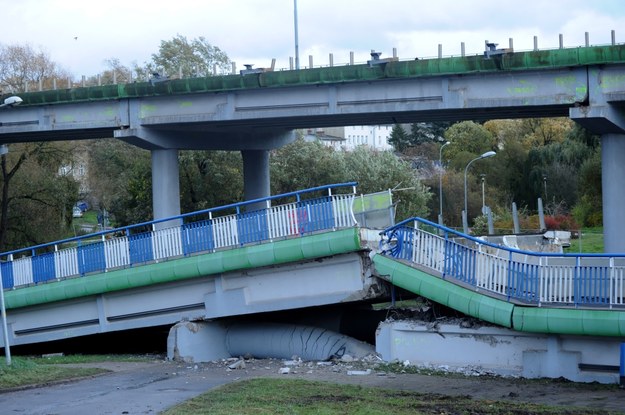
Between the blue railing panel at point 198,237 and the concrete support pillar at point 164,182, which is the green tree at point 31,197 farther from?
the blue railing panel at point 198,237

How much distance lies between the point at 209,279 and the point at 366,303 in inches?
148

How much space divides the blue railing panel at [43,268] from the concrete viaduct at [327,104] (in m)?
8.40

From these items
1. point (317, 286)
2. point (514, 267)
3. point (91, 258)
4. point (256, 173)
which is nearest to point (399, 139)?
point (256, 173)

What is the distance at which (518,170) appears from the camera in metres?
→ 72.9

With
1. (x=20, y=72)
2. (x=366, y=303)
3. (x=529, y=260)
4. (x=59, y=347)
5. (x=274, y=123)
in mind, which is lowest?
(x=59, y=347)

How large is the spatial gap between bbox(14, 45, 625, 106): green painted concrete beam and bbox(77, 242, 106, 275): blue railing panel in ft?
27.6

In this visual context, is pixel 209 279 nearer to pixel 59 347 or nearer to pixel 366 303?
pixel 366 303

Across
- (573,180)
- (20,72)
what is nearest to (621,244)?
(573,180)

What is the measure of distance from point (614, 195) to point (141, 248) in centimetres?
1251

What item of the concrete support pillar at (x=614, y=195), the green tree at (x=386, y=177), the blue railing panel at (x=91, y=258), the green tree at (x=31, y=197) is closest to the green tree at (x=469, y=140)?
the green tree at (x=386, y=177)

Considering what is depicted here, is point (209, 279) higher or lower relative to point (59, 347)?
higher

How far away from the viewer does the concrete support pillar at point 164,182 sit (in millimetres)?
34000

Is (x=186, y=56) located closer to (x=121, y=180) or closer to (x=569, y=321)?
(x=121, y=180)

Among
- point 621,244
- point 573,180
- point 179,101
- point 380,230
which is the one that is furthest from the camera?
point 573,180
